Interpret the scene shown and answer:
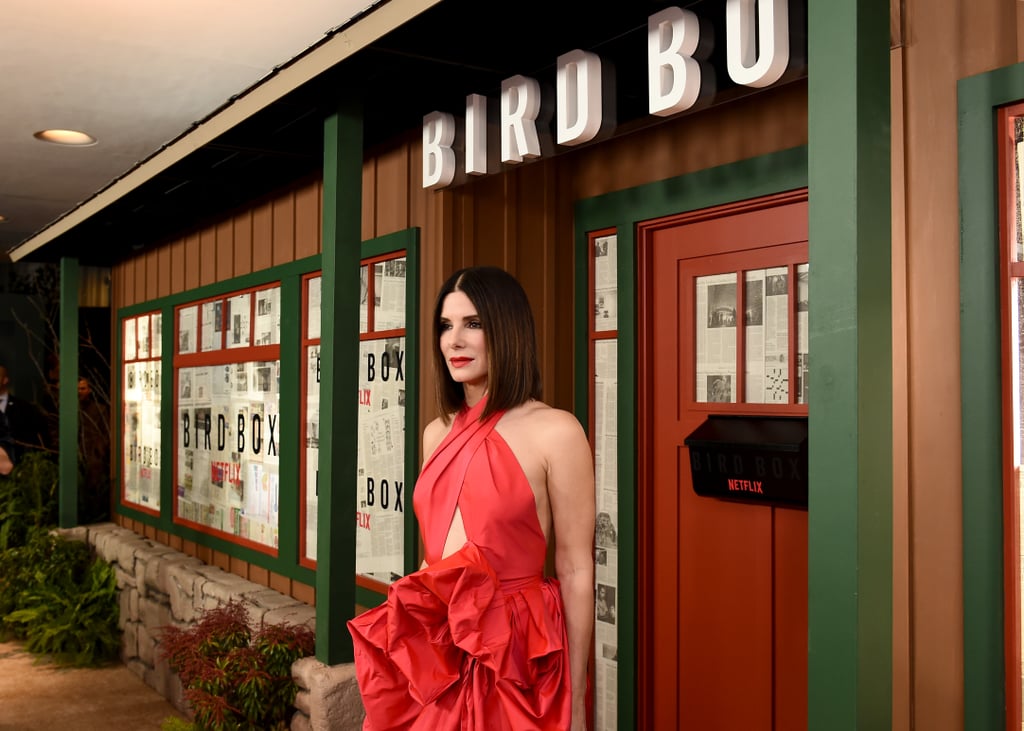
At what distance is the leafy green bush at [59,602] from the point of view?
610cm

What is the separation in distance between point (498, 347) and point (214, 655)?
2541 mm

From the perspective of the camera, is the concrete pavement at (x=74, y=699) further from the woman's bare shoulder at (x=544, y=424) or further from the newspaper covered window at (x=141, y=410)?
the woman's bare shoulder at (x=544, y=424)

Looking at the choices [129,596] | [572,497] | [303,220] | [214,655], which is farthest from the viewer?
[129,596]

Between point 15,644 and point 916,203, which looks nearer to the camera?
point 916,203

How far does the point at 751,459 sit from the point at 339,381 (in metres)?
1.46

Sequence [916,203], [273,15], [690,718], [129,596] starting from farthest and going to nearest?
[129,596]
[273,15]
[690,718]
[916,203]

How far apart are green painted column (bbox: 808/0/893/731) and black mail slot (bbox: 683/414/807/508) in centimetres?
109

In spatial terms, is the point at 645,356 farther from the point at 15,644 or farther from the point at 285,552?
the point at 15,644

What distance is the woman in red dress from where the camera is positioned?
2.06 m

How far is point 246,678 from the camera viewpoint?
3.65 meters

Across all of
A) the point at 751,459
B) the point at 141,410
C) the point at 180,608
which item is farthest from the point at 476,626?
the point at 141,410

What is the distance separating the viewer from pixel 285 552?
501 centimetres

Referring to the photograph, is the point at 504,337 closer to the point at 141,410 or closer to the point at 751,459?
the point at 751,459

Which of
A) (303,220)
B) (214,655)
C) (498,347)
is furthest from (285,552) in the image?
(498,347)
